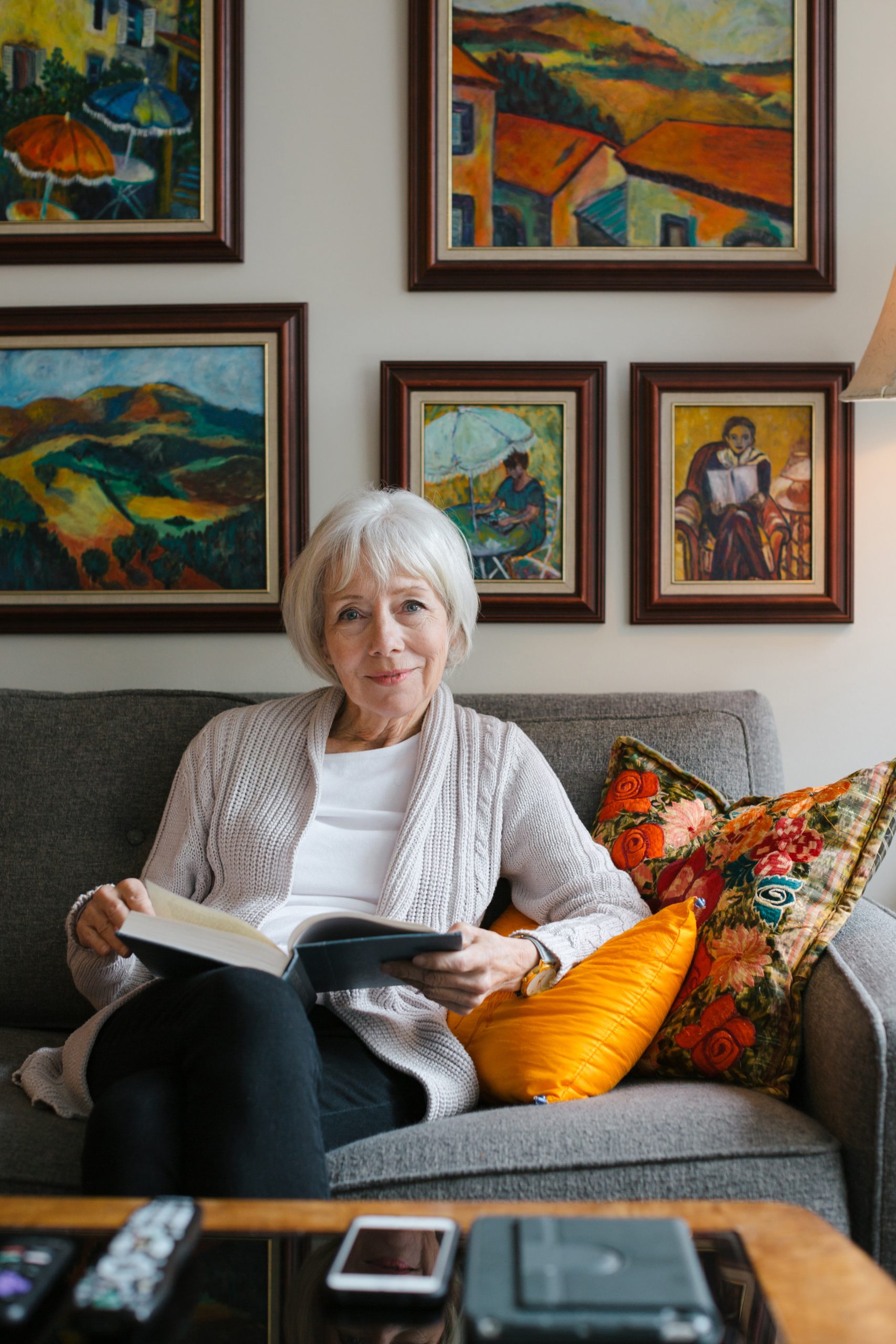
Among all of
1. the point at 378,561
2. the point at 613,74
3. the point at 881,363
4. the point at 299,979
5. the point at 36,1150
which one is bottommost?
the point at 36,1150

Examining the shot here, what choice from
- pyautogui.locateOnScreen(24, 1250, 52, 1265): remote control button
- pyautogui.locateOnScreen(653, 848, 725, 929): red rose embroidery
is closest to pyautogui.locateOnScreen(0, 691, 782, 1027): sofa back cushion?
pyautogui.locateOnScreen(653, 848, 725, 929): red rose embroidery

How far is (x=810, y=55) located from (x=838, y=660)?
1167 mm

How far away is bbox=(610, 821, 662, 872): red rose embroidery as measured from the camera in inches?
64.9

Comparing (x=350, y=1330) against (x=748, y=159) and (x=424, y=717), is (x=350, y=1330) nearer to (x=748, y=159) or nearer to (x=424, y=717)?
(x=424, y=717)

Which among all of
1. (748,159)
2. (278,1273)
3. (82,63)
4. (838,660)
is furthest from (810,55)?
(278,1273)

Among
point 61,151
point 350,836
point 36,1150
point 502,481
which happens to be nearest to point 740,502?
point 502,481

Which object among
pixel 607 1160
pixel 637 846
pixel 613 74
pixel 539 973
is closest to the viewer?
pixel 607 1160

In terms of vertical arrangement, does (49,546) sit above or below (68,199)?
below

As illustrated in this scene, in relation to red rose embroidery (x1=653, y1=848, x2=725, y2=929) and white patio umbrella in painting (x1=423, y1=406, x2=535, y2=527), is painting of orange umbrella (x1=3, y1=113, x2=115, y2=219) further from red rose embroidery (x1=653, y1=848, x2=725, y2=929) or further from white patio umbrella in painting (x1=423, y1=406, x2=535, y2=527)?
red rose embroidery (x1=653, y1=848, x2=725, y2=929)

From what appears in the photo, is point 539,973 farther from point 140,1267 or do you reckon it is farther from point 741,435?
point 741,435

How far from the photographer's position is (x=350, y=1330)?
0.77m

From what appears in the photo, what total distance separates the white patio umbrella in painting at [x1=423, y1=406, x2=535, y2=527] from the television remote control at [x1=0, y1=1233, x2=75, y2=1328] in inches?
60.2

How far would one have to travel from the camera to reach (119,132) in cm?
209

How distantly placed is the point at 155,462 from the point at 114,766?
0.66m
